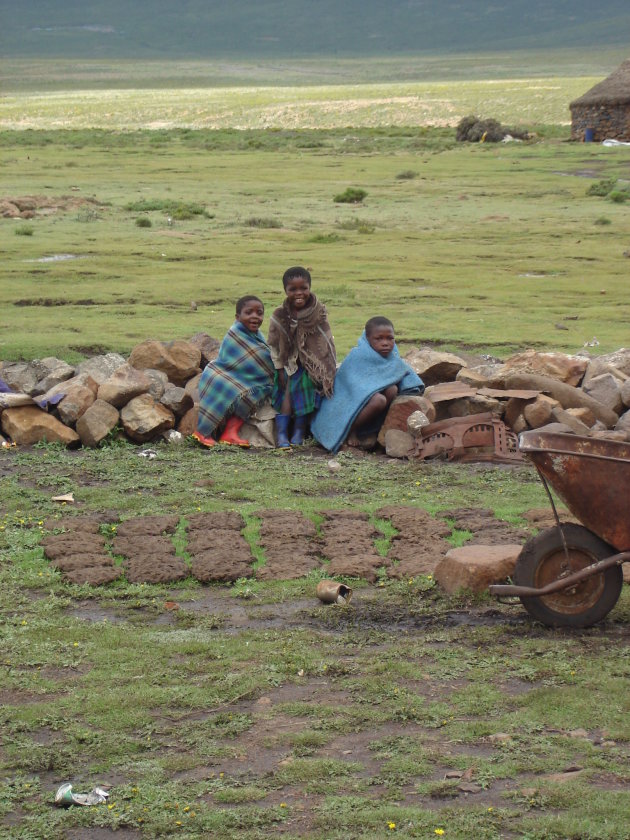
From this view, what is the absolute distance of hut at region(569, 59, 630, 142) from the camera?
47.1 m

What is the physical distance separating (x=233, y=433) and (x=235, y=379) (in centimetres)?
44

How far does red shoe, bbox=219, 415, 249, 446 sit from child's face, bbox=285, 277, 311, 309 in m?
1.03

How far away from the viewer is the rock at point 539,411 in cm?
970

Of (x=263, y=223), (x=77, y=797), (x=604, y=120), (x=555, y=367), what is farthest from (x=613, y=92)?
(x=77, y=797)

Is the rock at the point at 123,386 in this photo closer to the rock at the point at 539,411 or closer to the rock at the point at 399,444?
the rock at the point at 399,444

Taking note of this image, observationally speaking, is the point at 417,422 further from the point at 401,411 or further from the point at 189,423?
the point at 189,423

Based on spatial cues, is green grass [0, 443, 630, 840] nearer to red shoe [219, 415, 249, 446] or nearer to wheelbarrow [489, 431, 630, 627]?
wheelbarrow [489, 431, 630, 627]

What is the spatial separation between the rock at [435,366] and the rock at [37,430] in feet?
9.40

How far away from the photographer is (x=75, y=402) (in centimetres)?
1013

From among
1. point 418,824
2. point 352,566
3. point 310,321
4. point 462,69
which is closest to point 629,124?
point 310,321

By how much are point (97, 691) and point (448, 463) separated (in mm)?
4827

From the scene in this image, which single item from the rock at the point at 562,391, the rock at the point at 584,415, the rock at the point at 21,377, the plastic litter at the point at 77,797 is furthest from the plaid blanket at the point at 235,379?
the plastic litter at the point at 77,797

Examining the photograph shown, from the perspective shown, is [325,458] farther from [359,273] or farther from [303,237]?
[303,237]

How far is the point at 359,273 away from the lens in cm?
1867
